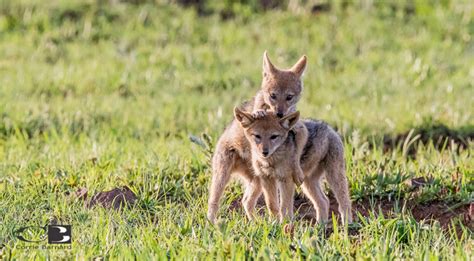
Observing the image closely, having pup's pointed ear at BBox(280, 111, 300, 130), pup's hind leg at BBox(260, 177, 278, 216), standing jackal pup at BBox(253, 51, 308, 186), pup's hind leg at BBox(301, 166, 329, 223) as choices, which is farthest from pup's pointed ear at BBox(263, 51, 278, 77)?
pup's hind leg at BBox(260, 177, 278, 216)

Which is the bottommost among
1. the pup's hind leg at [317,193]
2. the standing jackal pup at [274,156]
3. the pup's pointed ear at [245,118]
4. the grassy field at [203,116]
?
the grassy field at [203,116]

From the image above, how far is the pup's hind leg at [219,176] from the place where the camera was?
6593 millimetres

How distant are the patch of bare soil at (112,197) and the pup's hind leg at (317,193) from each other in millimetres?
1200

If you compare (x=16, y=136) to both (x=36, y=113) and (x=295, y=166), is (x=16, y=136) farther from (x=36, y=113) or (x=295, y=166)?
(x=295, y=166)

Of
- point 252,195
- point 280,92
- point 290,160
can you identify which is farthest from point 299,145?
point 280,92

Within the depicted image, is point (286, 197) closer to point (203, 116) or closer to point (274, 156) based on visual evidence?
point (274, 156)

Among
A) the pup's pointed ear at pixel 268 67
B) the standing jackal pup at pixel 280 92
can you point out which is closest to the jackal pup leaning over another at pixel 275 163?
the standing jackal pup at pixel 280 92

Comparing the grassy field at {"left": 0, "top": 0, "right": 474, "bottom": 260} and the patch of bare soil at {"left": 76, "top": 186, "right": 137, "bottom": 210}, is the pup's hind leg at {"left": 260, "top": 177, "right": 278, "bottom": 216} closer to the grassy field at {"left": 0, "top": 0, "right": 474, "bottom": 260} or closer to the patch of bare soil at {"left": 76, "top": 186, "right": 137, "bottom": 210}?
the grassy field at {"left": 0, "top": 0, "right": 474, "bottom": 260}

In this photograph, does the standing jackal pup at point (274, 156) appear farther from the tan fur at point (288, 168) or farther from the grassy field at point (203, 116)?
the grassy field at point (203, 116)

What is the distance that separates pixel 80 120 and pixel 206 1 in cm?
537

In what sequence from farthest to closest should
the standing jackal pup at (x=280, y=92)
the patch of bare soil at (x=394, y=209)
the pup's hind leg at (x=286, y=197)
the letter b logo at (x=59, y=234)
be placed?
the standing jackal pup at (x=280, y=92)
the patch of bare soil at (x=394, y=209)
the pup's hind leg at (x=286, y=197)
the letter b logo at (x=59, y=234)

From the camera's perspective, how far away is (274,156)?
6.56m

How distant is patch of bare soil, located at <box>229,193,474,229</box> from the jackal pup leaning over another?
0.64 ft

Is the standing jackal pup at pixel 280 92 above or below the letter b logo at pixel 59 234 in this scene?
above
